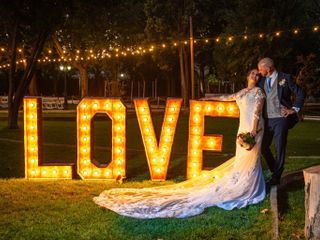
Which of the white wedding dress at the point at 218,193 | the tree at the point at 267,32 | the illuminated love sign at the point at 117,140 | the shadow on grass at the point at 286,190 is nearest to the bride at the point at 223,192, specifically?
the white wedding dress at the point at 218,193

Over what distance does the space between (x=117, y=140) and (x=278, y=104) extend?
330 cm

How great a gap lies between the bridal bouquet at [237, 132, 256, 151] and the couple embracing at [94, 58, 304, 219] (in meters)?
0.07

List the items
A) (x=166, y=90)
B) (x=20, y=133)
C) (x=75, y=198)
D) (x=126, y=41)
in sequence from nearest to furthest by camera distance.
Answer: (x=75, y=198)
(x=20, y=133)
(x=126, y=41)
(x=166, y=90)

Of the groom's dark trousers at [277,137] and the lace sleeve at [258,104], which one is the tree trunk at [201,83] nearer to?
the groom's dark trousers at [277,137]

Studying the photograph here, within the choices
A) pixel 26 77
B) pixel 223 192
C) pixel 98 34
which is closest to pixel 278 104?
pixel 223 192

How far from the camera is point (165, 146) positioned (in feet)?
35.0

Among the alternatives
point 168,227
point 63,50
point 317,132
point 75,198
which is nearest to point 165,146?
point 75,198

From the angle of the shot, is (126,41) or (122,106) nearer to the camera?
(122,106)

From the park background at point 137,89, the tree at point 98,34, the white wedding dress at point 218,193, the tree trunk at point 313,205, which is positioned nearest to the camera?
the tree trunk at point 313,205

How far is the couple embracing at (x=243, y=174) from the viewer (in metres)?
8.23

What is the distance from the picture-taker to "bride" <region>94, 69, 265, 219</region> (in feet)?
26.5

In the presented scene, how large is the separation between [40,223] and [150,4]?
138ft

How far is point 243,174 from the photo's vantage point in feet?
27.9

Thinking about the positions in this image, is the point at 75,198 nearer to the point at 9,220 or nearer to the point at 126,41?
the point at 9,220
